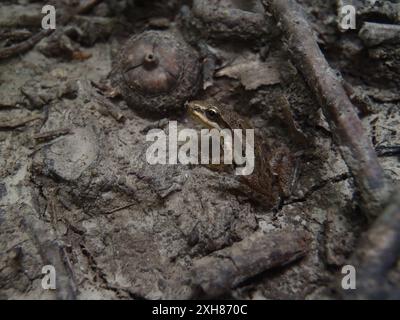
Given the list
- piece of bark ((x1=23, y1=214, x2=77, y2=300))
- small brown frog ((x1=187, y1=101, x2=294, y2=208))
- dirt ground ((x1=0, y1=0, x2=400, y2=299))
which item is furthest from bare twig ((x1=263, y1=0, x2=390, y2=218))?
piece of bark ((x1=23, y1=214, x2=77, y2=300))

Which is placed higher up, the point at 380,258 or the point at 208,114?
the point at 208,114

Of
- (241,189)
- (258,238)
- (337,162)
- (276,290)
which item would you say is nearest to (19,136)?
(241,189)

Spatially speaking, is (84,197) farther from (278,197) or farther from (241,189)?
(278,197)

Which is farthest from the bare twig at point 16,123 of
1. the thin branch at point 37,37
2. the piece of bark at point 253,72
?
the piece of bark at point 253,72

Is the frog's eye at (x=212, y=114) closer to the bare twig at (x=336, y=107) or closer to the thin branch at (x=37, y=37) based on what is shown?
the bare twig at (x=336, y=107)

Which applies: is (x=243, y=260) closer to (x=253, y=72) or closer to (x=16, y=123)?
(x=253, y=72)

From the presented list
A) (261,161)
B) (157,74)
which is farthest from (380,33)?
(157,74)

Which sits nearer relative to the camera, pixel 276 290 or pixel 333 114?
pixel 276 290
